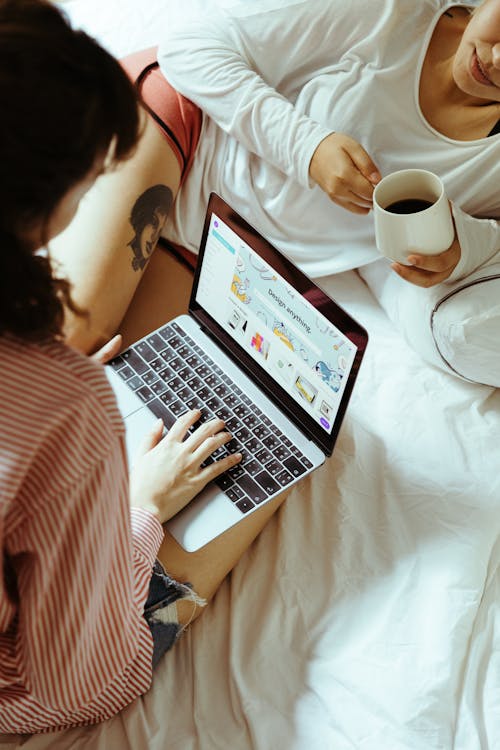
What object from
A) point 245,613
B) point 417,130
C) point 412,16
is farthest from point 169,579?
point 412,16

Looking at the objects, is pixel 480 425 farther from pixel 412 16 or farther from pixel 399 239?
pixel 412 16

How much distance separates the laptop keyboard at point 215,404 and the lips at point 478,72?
1.91 feet

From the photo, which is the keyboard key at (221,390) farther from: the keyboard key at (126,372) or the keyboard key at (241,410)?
the keyboard key at (126,372)

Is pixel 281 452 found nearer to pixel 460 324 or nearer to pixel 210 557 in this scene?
pixel 210 557

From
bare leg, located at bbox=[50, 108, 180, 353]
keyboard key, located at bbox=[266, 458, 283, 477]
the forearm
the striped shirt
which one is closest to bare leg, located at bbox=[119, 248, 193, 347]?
bare leg, located at bbox=[50, 108, 180, 353]

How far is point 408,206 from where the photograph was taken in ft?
3.66

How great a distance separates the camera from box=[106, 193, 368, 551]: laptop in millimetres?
1076

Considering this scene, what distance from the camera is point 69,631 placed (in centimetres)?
74

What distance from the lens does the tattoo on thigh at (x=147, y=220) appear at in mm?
1304

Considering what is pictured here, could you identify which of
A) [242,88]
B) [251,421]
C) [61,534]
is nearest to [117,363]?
[251,421]

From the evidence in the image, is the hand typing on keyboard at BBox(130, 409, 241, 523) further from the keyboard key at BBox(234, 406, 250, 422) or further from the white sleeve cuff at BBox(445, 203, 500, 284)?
the white sleeve cuff at BBox(445, 203, 500, 284)

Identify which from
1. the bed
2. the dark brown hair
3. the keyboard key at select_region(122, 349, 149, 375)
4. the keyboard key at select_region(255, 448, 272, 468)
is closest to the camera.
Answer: the dark brown hair

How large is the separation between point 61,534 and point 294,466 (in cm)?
52

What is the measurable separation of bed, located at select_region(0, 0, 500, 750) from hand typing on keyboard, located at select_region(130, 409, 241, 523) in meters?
0.16
